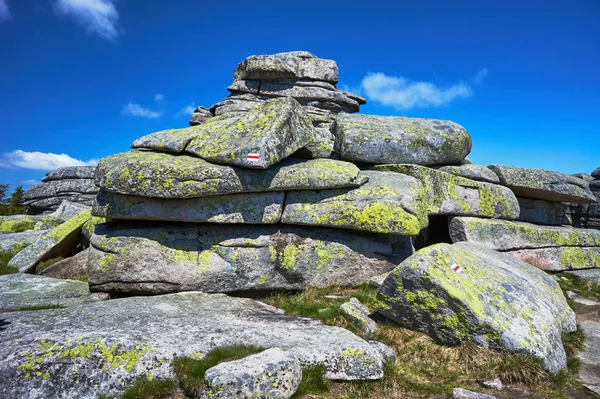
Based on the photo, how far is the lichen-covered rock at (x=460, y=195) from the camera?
57.1ft

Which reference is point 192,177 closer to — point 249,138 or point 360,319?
point 249,138

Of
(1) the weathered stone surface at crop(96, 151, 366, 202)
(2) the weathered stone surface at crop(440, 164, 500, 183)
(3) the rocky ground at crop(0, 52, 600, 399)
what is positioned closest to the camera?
(3) the rocky ground at crop(0, 52, 600, 399)

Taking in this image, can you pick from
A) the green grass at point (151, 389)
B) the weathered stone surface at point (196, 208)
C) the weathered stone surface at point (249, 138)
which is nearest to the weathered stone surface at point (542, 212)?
the weathered stone surface at point (249, 138)

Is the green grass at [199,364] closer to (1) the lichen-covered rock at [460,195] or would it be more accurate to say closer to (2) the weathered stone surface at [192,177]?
(2) the weathered stone surface at [192,177]

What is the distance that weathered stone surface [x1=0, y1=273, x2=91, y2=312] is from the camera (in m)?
11.6

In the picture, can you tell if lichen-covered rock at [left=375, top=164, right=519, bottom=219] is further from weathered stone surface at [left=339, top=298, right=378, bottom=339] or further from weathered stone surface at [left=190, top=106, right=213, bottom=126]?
weathered stone surface at [left=190, top=106, right=213, bottom=126]

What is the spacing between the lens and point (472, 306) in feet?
30.0

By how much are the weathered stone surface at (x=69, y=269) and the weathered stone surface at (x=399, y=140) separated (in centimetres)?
1201

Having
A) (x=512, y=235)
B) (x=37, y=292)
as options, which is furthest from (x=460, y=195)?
(x=37, y=292)

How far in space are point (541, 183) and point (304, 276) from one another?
15073 mm

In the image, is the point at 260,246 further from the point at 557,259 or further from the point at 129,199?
the point at 557,259

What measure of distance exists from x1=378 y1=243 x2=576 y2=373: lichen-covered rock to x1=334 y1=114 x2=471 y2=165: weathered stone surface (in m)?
7.26

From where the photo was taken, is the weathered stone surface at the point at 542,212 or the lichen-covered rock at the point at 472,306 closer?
the lichen-covered rock at the point at 472,306

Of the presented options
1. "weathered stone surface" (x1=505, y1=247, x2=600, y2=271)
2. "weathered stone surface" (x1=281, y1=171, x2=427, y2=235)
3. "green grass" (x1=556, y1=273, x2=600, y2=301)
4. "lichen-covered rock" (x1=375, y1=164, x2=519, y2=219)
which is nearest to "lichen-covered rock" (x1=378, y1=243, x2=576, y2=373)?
"weathered stone surface" (x1=281, y1=171, x2=427, y2=235)
